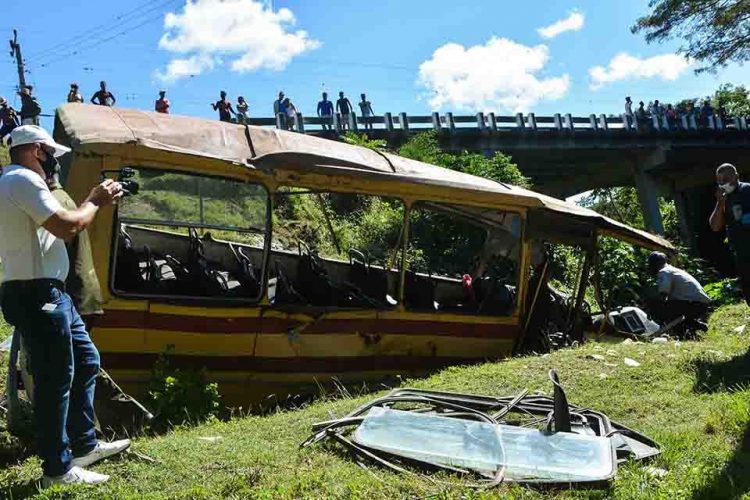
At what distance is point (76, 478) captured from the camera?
3.55 metres

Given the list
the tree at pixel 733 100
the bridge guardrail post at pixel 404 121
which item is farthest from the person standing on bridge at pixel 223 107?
the tree at pixel 733 100

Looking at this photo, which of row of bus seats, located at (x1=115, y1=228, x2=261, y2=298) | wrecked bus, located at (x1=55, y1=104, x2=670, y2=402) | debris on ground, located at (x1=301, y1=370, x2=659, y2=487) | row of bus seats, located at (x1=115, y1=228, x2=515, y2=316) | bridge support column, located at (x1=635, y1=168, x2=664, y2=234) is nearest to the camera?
debris on ground, located at (x1=301, y1=370, x2=659, y2=487)

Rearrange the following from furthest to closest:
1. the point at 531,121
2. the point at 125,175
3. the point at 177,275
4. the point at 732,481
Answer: the point at 531,121, the point at 177,275, the point at 125,175, the point at 732,481

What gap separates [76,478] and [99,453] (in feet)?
0.84

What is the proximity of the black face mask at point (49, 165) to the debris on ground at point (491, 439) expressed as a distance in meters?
2.16

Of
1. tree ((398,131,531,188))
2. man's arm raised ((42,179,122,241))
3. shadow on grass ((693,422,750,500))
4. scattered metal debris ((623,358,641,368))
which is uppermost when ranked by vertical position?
tree ((398,131,531,188))

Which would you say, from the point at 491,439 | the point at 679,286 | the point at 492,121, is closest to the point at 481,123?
the point at 492,121

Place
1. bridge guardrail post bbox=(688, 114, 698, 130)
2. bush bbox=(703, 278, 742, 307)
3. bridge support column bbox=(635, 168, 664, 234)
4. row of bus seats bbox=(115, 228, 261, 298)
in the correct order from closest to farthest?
1. row of bus seats bbox=(115, 228, 261, 298)
2. bush bbox=(703, 278, 742, 307)
3. bridge guardrail post bbox=(688, 114, 698, 130)
4. bridge support column bbox=(635, 168, 664, 234)

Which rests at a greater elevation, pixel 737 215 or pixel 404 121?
pixel 404 121

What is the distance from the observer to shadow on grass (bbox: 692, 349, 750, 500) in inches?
143

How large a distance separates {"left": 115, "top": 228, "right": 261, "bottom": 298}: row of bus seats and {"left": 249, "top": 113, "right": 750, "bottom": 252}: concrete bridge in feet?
58.8

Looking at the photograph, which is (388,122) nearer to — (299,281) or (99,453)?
(299,281)

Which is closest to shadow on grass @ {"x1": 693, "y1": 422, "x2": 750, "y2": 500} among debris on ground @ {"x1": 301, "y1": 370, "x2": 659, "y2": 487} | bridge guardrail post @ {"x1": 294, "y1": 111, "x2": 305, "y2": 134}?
debris on ground @ {"x1": 301, "y1": 370, "x2": 659, "y2": 487}

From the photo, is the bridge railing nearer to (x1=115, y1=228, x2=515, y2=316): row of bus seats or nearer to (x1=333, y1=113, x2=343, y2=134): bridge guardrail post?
(x1=333, y1=113, x2=343, y2=134): bridge guardrail post
